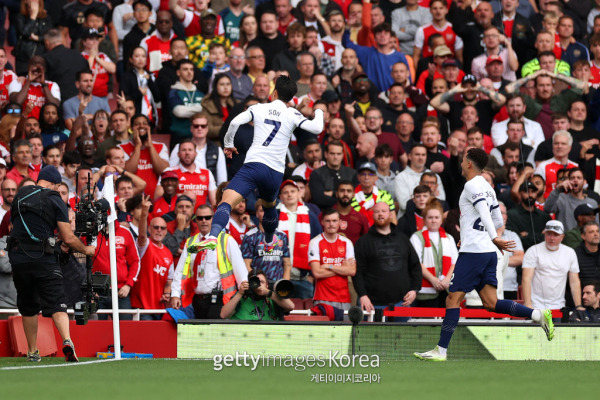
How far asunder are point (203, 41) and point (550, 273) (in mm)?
7564

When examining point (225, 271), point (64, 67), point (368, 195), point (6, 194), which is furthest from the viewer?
point (64, 67)

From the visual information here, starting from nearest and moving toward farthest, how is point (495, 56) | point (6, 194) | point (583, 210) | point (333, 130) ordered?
point (6, 194) → point (583, 210) → point (333, 130) → point (495, 56)

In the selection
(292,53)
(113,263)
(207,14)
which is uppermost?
(207,14)

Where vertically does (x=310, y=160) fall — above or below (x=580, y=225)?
above

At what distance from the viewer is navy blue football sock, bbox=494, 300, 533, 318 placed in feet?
38.1

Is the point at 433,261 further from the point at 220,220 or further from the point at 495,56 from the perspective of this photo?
the point at 495,56

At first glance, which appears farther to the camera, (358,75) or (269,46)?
(269,46)

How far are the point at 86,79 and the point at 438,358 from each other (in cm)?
827

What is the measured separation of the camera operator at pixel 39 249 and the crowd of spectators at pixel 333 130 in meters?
2.27

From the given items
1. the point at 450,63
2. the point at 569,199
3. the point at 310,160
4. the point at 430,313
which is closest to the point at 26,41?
the point at 310,160

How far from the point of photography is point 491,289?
1165cm

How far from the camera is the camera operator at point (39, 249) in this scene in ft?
37.8

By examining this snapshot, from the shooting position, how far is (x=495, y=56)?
789 inches

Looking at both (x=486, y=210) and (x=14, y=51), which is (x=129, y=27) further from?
(x=486, y=210)
